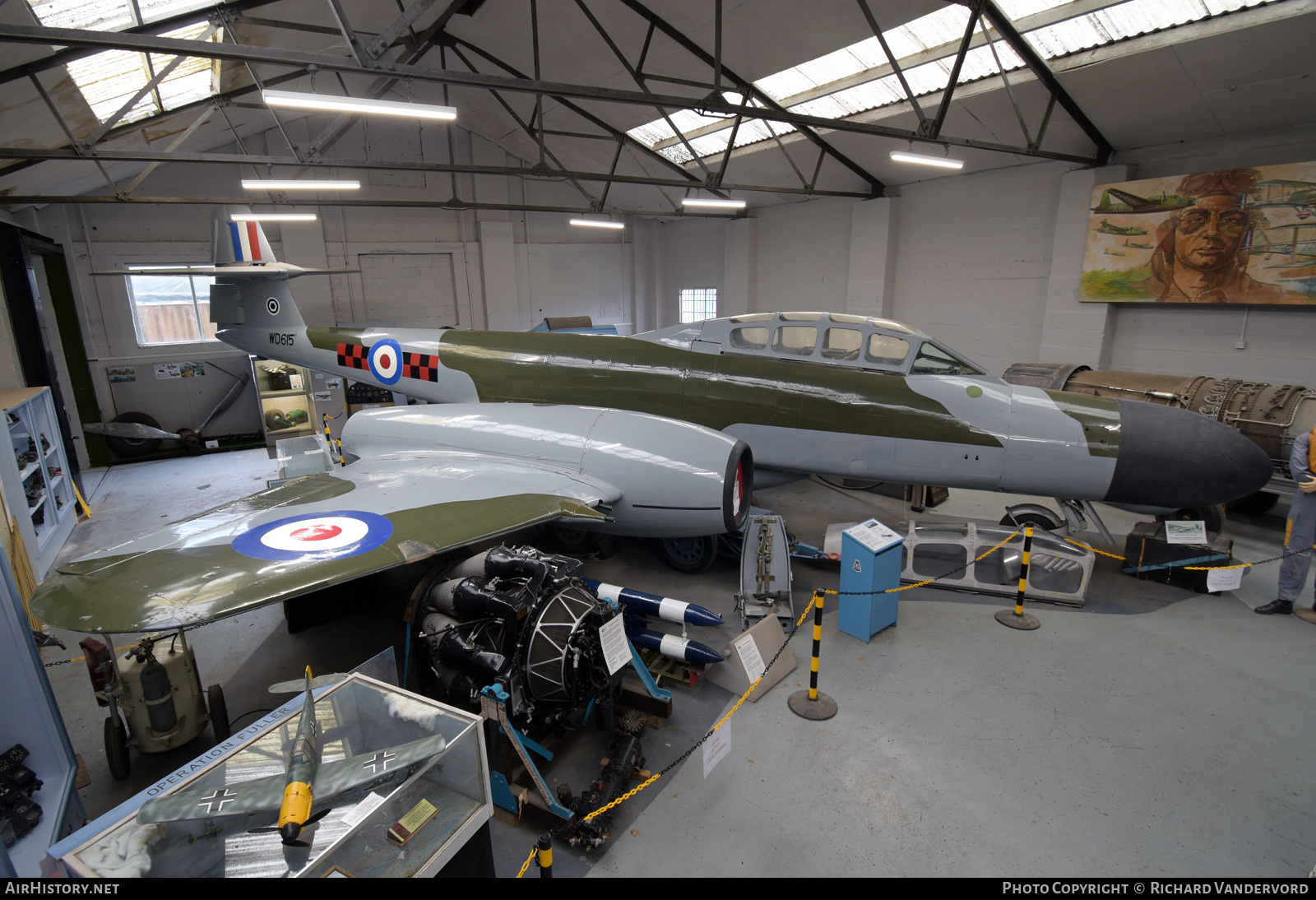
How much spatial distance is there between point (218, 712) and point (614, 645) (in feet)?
9.65

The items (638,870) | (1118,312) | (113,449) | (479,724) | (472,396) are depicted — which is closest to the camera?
(479,724)

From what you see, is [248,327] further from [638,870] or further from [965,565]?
[965,565]

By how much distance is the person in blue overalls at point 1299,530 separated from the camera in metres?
5.59

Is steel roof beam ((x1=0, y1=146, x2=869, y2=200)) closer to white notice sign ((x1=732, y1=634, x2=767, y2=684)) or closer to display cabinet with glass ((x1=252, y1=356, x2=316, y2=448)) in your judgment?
display cabinet with glass ((x1=252, y1=356, x2=316, y2=448))

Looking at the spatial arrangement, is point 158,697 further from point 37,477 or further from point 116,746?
point 37,477

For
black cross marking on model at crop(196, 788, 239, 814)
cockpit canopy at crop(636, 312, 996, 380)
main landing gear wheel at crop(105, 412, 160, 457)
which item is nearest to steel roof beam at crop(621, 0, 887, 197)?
cockpit canopy at crop(636, 312, 996, 380)

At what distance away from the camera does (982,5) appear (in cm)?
756

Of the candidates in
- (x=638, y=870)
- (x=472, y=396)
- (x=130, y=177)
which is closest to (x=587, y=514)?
(x=638, y=870)

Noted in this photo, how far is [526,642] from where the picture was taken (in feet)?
12.3

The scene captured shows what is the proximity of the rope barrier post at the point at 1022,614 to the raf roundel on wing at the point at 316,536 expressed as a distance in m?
5.69

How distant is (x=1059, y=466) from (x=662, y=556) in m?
4.31

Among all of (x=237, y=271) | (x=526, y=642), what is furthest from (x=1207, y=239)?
(x=237, y=271)

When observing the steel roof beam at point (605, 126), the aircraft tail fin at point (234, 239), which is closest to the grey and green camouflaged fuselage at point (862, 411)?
the aircraft tail fin at point (234, 239)

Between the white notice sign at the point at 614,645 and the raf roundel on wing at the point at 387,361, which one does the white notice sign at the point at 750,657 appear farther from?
the raf roundel on wing at the point at 387,361
